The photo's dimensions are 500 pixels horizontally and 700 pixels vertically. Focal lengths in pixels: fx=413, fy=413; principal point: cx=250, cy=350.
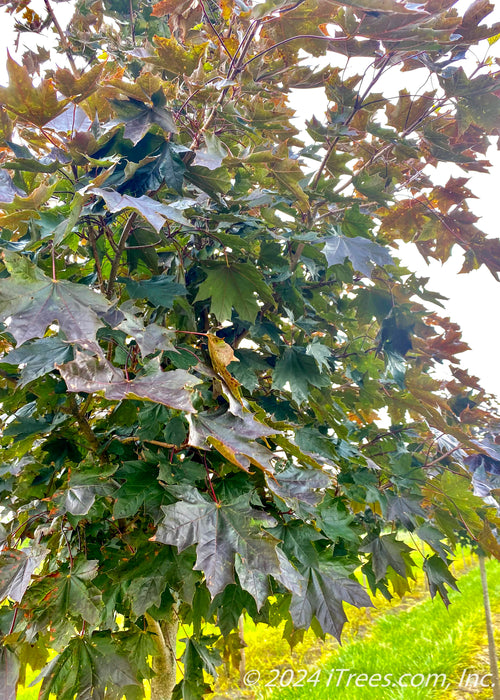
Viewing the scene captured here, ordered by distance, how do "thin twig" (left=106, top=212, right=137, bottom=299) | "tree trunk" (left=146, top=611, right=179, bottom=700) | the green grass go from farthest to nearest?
1. the green grass
2. "tree trunk" (left=146, top=611, right=179, bottom=700)
3. "thin twig" (left=106, top=212, right=137, bottom=299)

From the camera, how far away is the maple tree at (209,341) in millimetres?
760

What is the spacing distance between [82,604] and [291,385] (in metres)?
0.69

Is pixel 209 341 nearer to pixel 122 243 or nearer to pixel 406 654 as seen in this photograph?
pixel 122 243

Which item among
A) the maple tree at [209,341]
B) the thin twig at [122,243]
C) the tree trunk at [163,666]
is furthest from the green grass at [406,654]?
the thin twig at [122,243]

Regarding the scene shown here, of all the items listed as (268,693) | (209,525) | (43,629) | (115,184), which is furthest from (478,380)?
(268,693)

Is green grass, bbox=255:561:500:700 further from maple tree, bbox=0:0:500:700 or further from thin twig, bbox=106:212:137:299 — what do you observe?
thin twig, bbox=106:212:137:299

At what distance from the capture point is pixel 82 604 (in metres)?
0.91

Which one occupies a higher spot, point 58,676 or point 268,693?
point 58,676

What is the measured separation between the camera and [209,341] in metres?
0.77

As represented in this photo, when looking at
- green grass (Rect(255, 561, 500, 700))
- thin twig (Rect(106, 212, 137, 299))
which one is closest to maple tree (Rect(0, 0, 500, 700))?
thin twig (Rect(106, 212, 137, 299))

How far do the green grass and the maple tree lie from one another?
3561 millimetres

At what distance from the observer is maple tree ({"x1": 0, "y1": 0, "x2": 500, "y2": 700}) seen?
76 cm

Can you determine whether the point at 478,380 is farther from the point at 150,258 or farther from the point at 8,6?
the point at 8,6

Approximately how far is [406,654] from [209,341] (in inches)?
231
